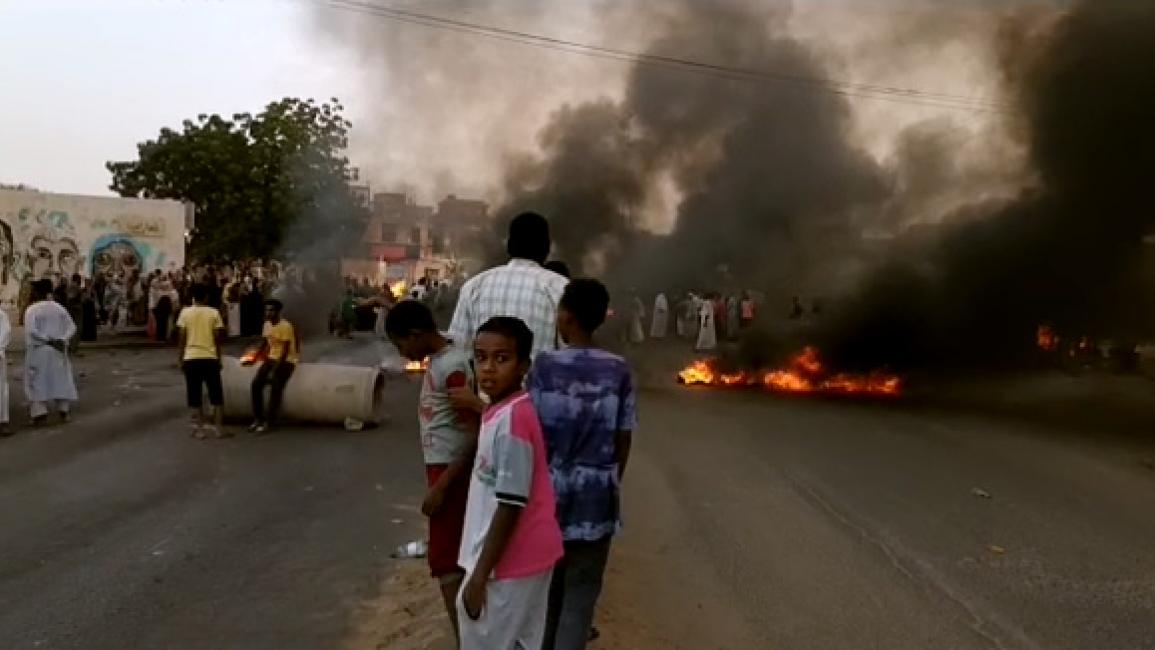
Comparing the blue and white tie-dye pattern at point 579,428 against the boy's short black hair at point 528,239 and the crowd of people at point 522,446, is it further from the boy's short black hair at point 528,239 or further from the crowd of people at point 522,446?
the boy's short black hair at point 528,239

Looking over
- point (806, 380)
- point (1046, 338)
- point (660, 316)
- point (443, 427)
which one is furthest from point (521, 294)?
point (660, 316)

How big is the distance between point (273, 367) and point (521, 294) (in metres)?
7.12

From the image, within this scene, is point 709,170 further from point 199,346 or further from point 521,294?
point 521,294

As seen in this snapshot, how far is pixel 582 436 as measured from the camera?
3.18 meters

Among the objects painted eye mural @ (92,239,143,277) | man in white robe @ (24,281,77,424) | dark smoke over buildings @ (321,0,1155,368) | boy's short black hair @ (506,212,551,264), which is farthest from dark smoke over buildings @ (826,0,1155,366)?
painted eye mural @ (92,239,143,277)

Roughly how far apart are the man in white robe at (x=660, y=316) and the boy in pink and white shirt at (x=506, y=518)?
1944cm

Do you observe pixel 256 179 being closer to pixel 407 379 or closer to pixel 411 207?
pixel 411 207

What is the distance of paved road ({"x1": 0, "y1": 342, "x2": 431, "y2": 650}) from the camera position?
464 centimetres

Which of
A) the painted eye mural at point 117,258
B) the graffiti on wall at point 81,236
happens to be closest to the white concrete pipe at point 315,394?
the graffiti on wall at point 81,236

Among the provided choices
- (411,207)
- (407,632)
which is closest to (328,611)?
(407,632)

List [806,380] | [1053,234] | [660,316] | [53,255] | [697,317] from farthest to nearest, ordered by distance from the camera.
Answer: [53,255]
[697,317]
[660,316]
[806,380]
[1053,234]

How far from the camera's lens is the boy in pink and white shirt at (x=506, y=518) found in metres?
2.67

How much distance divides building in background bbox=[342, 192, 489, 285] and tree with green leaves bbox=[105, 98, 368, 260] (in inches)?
30.9

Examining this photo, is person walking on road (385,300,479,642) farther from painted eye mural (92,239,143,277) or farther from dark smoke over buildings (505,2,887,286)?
painted eye mural (92,239,143,277)
